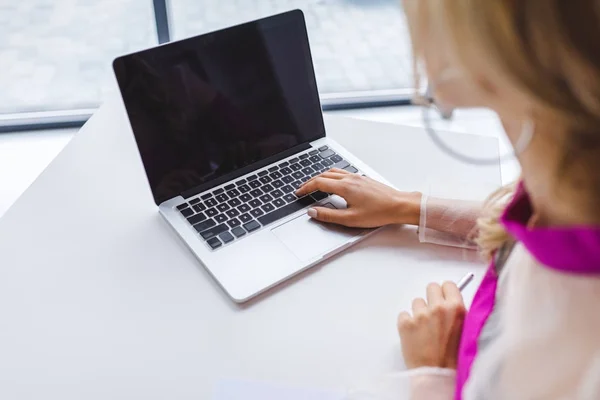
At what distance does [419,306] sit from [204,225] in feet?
0.96

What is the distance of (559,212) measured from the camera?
0.40 metres

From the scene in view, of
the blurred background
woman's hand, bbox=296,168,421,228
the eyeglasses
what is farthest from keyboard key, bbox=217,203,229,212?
the blurred background

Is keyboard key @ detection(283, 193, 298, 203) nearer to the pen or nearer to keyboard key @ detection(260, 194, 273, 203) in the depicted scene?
keyboard key @ detection(260, 194, 273, 203)

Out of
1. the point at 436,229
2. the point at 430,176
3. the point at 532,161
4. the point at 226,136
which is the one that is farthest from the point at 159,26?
the point at 532,161

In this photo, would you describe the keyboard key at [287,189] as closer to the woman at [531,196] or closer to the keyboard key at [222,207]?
the keyboard key at [222,207]

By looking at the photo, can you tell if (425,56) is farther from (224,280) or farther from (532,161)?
(224,280)

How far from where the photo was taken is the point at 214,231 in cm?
75

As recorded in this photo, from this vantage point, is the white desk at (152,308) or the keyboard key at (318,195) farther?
the keyboard key at (318,195)

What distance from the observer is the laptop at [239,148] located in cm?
73

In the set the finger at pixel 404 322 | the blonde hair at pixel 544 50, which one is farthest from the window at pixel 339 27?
the blonde hair at pixel 544 50

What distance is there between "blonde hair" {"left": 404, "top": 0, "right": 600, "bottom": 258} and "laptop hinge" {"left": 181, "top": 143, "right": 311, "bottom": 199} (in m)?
0.50

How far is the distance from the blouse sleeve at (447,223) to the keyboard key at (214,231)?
0.84 feet

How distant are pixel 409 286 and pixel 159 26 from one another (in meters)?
1.13

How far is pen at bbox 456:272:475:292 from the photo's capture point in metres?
0.70
